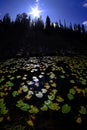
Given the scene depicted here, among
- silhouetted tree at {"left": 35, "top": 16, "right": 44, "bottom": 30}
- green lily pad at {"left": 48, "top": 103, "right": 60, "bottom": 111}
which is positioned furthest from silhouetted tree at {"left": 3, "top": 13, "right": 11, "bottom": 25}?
green lily pad at {"left": 48, "top": 103, "right": 60, "bottom": 111}

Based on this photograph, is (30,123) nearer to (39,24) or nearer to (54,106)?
(54,106)

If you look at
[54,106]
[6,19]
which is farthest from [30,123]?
[6,19]

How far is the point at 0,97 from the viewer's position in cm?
747

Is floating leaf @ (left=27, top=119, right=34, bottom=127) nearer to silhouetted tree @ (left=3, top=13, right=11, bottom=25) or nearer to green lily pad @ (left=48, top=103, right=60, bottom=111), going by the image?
green lily pad @ (left=48, top=103, right=60, bottom=111)

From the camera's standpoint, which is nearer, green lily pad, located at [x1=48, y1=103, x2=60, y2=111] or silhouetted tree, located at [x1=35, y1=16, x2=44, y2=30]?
green lily pad, located at [x1=48, y1=103, x2=60, y2=111]

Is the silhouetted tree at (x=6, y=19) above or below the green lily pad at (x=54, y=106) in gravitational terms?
above

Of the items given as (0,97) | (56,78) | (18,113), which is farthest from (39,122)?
(56,78)

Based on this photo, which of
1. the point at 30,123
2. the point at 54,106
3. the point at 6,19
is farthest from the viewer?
the point at 6,19

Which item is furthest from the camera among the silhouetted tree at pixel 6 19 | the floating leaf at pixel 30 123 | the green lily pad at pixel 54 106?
the silhouetted tree at pixel 6 19

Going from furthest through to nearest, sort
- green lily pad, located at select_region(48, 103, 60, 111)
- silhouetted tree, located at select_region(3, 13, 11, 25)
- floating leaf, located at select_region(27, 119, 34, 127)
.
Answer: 1. silhouetted tree, located at select_region(3, 13, 11, 25)
2. green lily pad, located at select_region(48, 103, 60, 111)
3. floating leaf, located at select_region(27, 119, 34, 127)

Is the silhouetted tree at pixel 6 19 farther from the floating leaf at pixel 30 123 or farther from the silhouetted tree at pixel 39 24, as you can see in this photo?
the floating leaf at pixel 30 123

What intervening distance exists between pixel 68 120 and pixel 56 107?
0.72 metres

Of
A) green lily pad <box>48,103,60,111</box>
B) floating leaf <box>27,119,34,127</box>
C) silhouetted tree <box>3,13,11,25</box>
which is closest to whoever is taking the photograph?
floating leaf <box>27,119,34,127</box>

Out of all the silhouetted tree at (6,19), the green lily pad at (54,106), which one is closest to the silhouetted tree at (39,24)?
the silhouetted tree at (6,19)
